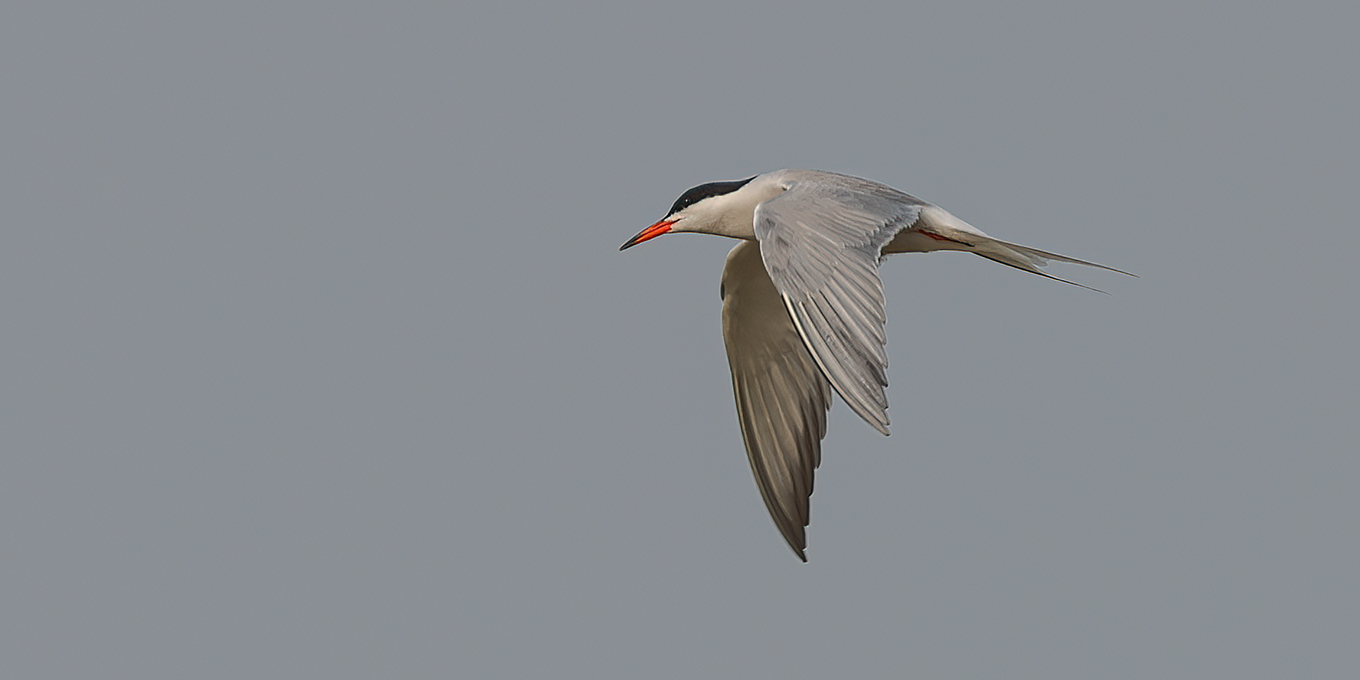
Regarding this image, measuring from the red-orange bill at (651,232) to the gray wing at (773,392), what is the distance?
0.60 m

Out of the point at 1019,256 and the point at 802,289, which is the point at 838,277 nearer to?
the point at 802,289

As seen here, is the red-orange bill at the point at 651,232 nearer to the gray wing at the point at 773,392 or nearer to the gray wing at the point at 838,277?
the gray wing at the point at 773,392

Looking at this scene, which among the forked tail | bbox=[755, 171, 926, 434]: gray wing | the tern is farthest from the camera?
the forked tail

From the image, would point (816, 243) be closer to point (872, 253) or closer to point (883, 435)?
point (872, 253)

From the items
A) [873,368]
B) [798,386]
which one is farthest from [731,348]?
[873,368]

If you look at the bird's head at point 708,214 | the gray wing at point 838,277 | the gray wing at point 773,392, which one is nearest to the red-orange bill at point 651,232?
the bird's head at point 708,214

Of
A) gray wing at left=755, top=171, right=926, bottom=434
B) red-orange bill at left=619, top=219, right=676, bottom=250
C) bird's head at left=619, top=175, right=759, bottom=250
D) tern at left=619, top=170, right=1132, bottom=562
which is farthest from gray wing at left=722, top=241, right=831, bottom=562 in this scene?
gray wing at left=755, top=171, right=926, bottom=434

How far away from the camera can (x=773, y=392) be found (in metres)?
8.88

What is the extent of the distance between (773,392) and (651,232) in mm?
1396

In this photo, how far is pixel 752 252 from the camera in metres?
8.58

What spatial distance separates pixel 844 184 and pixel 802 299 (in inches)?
71.4

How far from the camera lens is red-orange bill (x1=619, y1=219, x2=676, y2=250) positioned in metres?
8.15

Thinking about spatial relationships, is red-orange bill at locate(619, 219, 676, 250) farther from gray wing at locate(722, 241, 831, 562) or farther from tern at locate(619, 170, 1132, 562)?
gray wing at locate(722, 241, 831, 562)

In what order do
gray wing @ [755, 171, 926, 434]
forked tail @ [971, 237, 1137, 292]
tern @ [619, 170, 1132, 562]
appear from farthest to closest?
1. forked tail @ [971, 237, 1137, 292]
2. tern @ [619, 170, 1132, 562]
3. gray wing @ [755, 171, 926, 434]
